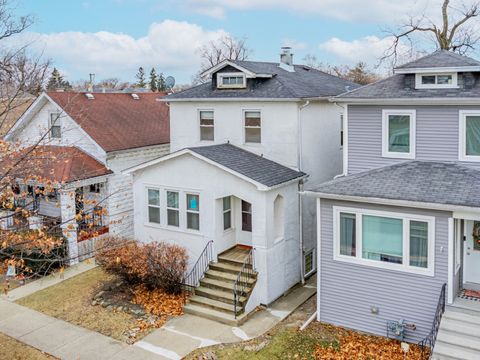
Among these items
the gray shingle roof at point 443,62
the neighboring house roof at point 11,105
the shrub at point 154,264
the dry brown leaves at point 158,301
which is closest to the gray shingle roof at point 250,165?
the shrub at point 154,264

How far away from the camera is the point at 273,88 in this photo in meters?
17.7

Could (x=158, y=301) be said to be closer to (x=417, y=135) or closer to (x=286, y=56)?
(x=417, y=135)

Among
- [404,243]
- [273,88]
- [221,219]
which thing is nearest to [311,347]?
[404,243]

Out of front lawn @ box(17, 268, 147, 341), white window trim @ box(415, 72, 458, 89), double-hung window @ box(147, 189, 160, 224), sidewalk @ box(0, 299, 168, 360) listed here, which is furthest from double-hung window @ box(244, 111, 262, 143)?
sidewalk @ box(0, 299, 168, 360)

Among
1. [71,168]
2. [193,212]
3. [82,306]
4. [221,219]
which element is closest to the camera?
[82,306]

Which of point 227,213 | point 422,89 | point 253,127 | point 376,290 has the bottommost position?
point 376,290

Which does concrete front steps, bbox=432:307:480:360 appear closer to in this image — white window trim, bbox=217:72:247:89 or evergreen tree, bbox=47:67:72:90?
white window trim, bbox=217:72:247:89

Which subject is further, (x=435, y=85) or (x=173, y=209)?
(x=173, y=209)

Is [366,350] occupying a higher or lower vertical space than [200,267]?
lower

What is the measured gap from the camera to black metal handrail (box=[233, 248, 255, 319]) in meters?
14.1

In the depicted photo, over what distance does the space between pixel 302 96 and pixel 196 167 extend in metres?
4.69

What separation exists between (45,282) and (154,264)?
4891 millimetres

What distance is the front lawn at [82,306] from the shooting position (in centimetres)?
1362

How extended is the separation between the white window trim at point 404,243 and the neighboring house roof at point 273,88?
18.0 feet
